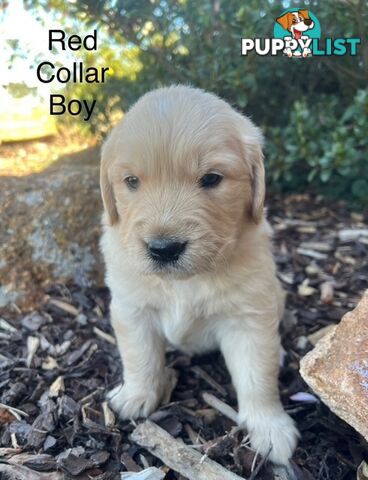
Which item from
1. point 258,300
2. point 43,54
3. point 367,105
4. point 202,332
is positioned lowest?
point 202,332

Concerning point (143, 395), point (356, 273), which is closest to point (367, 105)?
point (356, 273)

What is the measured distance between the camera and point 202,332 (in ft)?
9.65

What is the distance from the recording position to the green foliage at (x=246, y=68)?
4086 millimetres

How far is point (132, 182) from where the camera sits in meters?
2.54

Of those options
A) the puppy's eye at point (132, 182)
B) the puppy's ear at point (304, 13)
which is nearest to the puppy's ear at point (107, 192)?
the puppy's eye at point (132, 182)

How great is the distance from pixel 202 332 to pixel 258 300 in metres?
0.38

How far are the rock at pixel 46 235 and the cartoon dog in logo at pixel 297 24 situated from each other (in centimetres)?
178

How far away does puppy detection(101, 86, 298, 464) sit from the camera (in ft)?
7.74

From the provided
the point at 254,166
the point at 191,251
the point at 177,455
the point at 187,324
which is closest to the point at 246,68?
the point at 254,166

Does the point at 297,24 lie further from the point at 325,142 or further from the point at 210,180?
the point at 210,180

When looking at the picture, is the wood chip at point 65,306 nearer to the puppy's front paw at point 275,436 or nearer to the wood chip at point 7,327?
the wood chip at point 7,327

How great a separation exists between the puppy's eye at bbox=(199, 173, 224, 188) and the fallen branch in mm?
1245

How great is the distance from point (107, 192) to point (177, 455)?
130cm

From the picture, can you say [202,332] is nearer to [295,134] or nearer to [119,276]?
[119,276]
